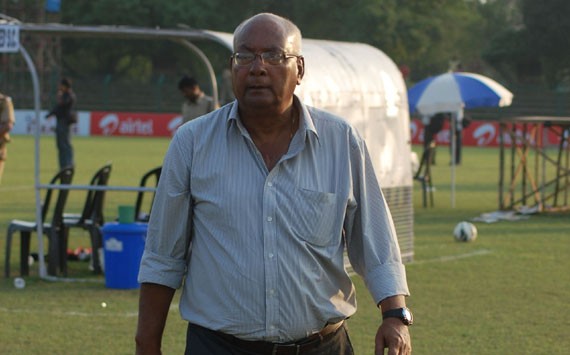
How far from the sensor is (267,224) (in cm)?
419

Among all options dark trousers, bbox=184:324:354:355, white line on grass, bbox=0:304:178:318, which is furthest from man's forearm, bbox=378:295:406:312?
white line on grass, bbox=0:304:178:318

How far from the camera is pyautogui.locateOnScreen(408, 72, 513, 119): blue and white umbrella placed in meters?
20.4

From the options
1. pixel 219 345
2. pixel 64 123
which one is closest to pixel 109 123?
pixel 64 123

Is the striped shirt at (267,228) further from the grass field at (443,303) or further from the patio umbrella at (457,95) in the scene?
the patio umbrella at (457,95)

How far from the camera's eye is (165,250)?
4367 millimetres

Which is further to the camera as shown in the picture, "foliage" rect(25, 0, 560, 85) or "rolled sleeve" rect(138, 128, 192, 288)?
"foliage" rect(25, 0, 560, 85)

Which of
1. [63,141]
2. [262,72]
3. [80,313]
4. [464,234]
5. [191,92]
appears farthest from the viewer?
[63,141]

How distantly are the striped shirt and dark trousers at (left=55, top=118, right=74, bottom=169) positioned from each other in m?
21.0

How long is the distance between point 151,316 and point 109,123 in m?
47.3

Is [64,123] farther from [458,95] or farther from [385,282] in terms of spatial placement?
[385,282]

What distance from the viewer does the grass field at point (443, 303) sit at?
895cm

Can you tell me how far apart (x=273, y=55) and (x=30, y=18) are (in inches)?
2467

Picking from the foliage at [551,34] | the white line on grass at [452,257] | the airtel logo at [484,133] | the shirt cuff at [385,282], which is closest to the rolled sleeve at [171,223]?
the shirt cuff at [385,282]

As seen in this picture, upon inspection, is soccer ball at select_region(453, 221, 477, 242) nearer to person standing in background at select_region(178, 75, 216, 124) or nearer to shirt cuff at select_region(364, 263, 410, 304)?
person standing in background at select_region(178, 75, 216, 124)
